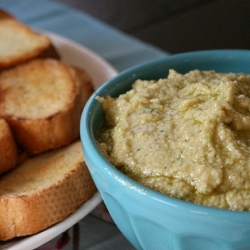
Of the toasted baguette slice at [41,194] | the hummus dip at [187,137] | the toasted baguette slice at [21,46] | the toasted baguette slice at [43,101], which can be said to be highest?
the hummus dip at [187,137]

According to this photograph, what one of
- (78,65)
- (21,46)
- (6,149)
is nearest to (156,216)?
(6,149)

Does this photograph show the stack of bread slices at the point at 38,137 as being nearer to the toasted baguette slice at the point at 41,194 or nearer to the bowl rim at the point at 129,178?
the toasted baguette slice at the point at 41,194

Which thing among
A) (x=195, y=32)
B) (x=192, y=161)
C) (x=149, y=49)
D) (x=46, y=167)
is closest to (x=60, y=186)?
(x=46, y=167)

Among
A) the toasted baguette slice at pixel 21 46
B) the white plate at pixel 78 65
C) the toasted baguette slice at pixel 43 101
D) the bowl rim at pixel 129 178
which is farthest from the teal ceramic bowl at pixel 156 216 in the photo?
the toasted baguette slice at pixel 21 46

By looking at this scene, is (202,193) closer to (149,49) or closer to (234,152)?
(234,152)

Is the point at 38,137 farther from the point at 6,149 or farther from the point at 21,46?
the point at 21,46

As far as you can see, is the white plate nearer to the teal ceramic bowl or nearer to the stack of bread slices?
the stack of bread slices
